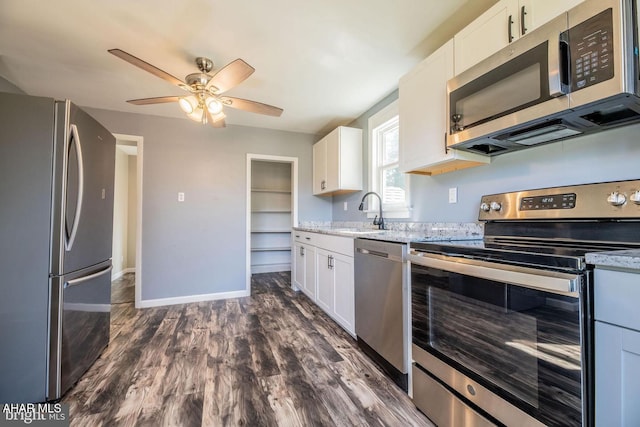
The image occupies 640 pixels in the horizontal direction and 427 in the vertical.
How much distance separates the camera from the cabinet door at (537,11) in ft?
3.85

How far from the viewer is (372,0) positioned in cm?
166

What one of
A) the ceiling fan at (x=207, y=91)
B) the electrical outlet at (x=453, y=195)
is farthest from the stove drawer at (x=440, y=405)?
the ceiling fan at (x=207, y=91)

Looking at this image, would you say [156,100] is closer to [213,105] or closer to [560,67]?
[213,105]

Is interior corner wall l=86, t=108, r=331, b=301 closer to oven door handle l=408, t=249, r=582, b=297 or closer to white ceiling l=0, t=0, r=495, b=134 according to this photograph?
white ceiling l=0, t=0, r=495, b=134

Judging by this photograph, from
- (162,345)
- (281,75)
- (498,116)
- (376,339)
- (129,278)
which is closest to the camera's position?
(498,116)

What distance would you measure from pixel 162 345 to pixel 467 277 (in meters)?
2.37

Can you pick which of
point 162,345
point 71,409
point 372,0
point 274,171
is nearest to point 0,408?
point 71,409

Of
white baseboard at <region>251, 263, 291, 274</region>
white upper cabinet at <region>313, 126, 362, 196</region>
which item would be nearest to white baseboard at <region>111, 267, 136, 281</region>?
white baseboard at <region>251, 263, 291, 274</region>

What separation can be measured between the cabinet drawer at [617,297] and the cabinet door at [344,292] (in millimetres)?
1548

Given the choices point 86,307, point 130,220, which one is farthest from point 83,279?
point 130,220

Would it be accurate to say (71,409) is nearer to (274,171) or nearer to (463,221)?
(463,221)

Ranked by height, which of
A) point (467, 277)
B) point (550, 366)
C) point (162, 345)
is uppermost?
point (467, 277)

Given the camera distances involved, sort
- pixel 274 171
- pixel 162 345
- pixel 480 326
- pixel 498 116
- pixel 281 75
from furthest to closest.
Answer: pixel 274 171 → pixel 281 75 → pixel 162 345 → pixel 498 116 → pixel 480 326

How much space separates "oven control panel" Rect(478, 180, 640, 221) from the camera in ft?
3.68
